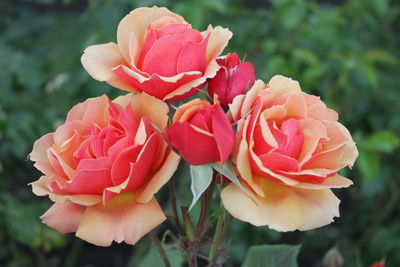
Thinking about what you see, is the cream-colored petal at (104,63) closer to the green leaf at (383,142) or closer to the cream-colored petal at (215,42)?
the cream-colored petal at (215,42)

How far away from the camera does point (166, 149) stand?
0.60 metres

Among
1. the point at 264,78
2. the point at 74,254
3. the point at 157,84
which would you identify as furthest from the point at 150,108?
the point at 74,254

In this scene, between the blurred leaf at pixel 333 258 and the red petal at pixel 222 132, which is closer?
the red petal at pixel 222 132

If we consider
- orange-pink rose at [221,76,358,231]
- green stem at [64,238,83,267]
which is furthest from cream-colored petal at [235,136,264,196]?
green stem at [64,238,83,267]

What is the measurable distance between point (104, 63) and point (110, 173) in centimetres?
14

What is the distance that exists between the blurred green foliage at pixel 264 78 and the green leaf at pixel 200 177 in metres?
0.75

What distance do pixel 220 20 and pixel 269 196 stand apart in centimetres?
114

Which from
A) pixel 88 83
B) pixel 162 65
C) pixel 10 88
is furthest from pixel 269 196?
pixel 10 88

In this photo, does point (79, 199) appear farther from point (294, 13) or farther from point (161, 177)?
point (294, 13)

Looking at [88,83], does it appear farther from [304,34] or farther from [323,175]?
[323,175]

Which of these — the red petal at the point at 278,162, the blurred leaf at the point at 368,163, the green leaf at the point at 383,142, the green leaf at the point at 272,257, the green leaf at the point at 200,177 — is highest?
the red petal at the point at 278,162

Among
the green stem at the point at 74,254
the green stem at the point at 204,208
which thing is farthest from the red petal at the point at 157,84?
the green stem at the point at 74,254

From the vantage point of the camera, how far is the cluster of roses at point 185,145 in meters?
0.55

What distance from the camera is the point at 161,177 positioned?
572mm
